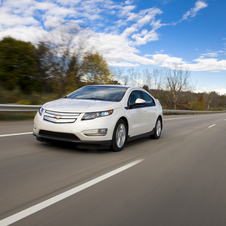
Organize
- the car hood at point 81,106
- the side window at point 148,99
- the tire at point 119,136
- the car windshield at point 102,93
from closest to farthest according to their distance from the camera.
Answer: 1. the car hood at point 81,106
2. the tire at point 119,136
3. the car windshield at point 102,93
4. the side window at point 148,99

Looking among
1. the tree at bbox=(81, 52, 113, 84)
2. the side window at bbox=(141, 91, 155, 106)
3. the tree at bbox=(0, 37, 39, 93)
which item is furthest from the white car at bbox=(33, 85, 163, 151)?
the tree at bbox=(81, 52, 113, 84)

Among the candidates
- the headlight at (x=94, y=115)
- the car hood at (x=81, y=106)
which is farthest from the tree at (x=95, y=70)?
the headlight at (x=94, y=115)

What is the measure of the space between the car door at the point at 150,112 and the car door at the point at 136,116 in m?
0.25

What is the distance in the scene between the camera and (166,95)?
164 feet

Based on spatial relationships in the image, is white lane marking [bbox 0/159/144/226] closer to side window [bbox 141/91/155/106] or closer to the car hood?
the car hood

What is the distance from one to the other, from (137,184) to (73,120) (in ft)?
6.55

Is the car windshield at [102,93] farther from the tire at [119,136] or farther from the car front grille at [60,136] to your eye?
the car front grille at [60,136]

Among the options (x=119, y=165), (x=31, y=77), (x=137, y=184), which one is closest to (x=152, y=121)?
(x=119, y=165)

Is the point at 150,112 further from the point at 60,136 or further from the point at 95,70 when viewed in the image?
the point at 95,70

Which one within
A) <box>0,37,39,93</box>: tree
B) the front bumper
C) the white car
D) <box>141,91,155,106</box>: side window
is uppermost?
<box>0,37,39,93</box>: tree

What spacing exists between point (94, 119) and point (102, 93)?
4.95 ft

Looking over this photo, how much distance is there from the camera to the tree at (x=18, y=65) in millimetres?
15109

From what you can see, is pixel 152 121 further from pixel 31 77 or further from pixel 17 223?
pixel 31 77

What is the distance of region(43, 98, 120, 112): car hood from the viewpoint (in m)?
5.57
